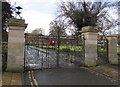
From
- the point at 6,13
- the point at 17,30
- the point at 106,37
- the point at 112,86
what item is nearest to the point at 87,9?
the point at 6,13

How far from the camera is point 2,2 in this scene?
1925 cm

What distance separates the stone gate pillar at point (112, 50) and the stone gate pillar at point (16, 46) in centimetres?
639

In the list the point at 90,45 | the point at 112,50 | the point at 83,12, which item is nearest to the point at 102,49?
the point at 112,50

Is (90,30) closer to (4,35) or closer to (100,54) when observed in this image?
(100,54)

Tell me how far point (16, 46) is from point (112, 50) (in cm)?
681

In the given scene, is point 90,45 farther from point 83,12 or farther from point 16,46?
point 83,12

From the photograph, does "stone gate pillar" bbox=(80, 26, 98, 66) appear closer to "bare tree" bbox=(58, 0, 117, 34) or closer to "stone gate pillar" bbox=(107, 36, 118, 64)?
"stone gate pillar" bbox=(107, 36, 118, 64)

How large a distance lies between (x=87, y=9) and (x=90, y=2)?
1.90 m

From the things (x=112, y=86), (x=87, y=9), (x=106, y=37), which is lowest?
(x=112, y=86)

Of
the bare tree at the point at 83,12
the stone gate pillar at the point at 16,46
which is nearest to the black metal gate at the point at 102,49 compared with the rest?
the stone gate pillar at the point at 16,46

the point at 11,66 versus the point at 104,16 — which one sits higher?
the point at 104,16

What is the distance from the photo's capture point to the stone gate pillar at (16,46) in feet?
27.9

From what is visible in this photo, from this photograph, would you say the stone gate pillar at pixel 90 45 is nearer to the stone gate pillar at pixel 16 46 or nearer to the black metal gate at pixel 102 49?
the black metal gate at pixel 102 49

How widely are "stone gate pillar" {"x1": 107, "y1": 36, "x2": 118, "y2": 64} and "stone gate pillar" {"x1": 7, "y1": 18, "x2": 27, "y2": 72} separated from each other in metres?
6.39
